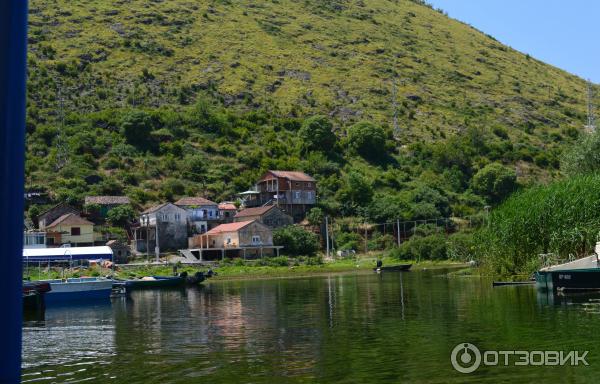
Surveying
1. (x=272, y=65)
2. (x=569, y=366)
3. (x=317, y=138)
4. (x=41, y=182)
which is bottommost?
(x=569, y=366)

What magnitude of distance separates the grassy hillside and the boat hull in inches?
2814

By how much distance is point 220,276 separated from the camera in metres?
85.6

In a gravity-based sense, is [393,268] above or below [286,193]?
below

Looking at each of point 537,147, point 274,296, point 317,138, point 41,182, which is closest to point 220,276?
point 274,296

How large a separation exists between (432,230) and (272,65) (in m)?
80.8

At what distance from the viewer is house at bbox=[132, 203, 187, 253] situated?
105312mm

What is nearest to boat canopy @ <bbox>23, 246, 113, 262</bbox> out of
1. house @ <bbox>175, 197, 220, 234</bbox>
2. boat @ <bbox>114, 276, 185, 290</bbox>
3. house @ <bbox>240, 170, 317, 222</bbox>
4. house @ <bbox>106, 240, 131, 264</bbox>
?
boat @ <bbox>114, 276, 185, 290</bbox>

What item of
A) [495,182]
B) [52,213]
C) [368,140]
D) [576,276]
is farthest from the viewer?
[368,140]

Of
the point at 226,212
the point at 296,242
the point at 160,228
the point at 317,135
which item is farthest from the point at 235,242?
the point at 317,135

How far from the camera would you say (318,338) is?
28.2m

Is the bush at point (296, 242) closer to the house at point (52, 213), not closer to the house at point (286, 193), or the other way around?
the house at point (286, 193)

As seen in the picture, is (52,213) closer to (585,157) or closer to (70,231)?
(70,231)

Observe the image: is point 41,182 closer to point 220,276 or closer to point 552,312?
point 220,276

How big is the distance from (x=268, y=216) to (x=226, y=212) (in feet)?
28.1
